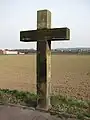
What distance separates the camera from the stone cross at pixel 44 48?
4582mm

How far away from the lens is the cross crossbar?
4496 mm

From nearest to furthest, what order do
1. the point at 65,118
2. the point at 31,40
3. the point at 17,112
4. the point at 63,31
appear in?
the point at 65,118, the point at 17,112, the point at 63,31, the point at 31,40

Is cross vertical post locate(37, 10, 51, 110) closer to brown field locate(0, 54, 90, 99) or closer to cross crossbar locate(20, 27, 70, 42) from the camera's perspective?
cross crossbar locate(20, 27, 70, 42)

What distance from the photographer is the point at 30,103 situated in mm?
4969

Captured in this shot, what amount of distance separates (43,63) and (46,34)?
2.13 feet

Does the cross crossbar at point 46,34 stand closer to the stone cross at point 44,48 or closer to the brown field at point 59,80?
the stone cross at point 44,48

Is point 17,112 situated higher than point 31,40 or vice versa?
point 31,40

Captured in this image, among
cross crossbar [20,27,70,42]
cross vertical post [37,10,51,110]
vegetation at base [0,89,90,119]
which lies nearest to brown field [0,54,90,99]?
vegetation at base [0,89,90,119]

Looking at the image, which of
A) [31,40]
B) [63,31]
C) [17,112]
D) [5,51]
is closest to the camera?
[17,112]

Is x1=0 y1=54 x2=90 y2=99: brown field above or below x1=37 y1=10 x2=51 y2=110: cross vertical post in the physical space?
below

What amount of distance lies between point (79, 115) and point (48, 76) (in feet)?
3.65

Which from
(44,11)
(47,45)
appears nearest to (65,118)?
(47,45)

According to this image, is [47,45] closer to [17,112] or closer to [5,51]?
[17,112]

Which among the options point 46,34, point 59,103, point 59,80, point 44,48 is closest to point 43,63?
point 44,48
